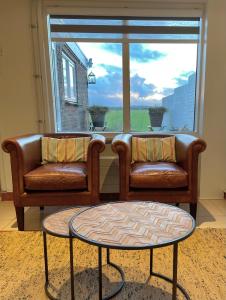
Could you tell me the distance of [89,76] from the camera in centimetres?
307

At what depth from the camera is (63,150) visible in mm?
2713

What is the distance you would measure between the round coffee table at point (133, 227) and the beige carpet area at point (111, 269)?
0.11m

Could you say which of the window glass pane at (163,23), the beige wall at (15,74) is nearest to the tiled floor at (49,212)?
the beige wall at (15,74)

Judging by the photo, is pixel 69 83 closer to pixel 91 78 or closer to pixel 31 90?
pixel 91 78

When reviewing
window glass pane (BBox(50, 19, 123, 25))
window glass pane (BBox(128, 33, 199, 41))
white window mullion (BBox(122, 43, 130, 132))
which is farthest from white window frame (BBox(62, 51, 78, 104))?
window glass pane (BBox(128, 33, 199, 41))

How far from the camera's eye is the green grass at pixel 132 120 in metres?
3.15

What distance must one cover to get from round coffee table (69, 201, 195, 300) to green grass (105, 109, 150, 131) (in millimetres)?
1662

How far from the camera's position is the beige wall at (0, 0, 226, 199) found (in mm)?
2811

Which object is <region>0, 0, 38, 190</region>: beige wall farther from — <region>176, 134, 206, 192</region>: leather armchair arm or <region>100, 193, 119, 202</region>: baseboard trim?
<region>176, 134, 206, 192</region>: leather armchair arm

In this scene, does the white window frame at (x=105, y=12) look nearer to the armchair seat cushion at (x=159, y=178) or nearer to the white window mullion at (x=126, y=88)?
the white window mullion at (x=126, y=88)

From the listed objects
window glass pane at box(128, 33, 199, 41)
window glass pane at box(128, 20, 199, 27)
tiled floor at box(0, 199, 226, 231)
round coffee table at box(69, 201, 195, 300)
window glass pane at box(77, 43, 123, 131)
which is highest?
window glass pane at box(128, 20, 199, 27)

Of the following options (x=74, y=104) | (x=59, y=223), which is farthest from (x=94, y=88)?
(x=59, y=223)

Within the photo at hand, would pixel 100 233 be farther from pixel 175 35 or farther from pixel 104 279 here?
pixel 175 35

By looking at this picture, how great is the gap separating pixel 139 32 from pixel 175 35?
0.42 metres
